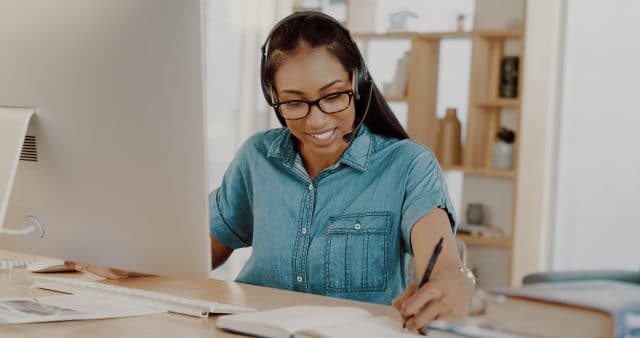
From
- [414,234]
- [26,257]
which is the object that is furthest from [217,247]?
[414,234]

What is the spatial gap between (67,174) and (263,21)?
13.8 ft

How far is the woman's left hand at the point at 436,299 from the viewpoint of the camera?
1.30m

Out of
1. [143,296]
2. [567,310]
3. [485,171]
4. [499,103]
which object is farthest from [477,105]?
[567,310]

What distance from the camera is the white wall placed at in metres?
4.25

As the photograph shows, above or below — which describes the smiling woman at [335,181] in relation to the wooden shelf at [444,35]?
below

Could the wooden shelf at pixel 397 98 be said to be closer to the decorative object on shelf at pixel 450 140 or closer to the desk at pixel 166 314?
the decorative object on shelf at pixel 450 140

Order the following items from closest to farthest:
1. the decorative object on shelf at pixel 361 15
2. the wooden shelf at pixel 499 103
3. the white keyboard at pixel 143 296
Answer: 1. the white keyboard at pixel 143 296
2. the wooden shelf at pixel 499 103
3. the decorative object on shelf at pixel 361 15

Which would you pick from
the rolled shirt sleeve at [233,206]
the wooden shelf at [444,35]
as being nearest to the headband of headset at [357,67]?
the rolled shirt sleeve at [233,206]

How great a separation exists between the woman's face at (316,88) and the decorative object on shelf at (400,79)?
10.1ft

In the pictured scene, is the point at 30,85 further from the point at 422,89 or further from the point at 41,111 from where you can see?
the point at 422,89

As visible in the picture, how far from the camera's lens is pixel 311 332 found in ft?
4.03

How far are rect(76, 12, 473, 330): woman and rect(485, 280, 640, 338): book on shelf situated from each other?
735 mm

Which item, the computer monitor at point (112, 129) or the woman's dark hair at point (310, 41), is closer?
the computer monitor at point (112, 129)

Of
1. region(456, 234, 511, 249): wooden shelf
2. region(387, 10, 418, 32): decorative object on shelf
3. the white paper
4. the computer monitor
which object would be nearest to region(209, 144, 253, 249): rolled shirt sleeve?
the white paper
